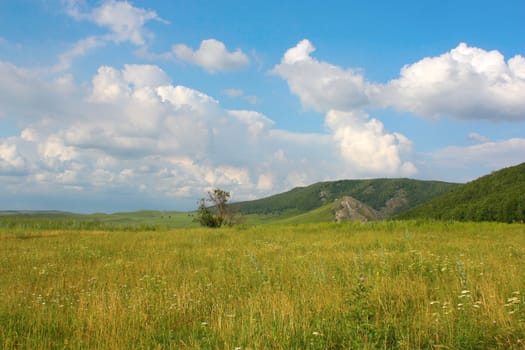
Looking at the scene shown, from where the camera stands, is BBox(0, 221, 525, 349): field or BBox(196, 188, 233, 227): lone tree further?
BBox(196, 188, 233, 227): lone tree

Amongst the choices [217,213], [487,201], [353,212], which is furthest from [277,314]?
[353,212]

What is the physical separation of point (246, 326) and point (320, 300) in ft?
5.86

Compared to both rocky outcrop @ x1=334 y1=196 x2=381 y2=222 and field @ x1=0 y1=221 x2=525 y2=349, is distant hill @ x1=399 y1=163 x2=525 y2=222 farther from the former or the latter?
field @ x1=0 y1=221 x2=525 y2=349

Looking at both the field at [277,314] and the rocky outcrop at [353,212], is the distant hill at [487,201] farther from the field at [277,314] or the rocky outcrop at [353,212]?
the field at [277,314]

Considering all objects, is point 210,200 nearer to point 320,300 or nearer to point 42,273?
point 42,273

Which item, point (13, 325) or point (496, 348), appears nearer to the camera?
point (496, 348)

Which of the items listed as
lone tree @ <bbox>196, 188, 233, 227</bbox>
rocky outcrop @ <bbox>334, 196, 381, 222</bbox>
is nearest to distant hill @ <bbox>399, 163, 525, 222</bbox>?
rocky outcrop @ <bbox>334, 196, 381, 222</bbox>

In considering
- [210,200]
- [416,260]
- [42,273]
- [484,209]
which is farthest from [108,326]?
[484,209]

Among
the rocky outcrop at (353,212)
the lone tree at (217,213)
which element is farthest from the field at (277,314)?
the rocky outcrop at (353,212)

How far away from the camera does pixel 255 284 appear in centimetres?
869

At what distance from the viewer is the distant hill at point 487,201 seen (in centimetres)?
5903

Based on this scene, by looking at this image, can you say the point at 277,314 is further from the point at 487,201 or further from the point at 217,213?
the point at 487,201

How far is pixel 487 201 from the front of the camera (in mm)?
68188

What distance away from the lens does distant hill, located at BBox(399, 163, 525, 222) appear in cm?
5903
